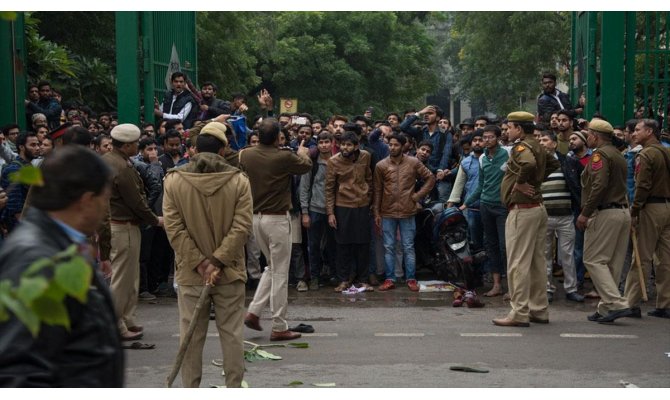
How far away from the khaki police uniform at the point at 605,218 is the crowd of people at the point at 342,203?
2 centimetres

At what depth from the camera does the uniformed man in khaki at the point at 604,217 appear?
1124cm

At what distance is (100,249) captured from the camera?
9844 millimetres

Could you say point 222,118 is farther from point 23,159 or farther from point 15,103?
point 15,103

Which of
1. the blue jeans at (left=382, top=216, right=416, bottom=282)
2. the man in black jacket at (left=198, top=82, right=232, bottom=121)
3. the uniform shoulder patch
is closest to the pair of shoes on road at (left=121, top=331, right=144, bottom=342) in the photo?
the blue jeans at (left=382, top=216, right=416, bottom=282)

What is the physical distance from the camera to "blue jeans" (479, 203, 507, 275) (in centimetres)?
1319

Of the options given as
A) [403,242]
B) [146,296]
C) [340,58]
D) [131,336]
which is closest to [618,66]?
[403,242]

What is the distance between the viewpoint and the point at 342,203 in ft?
45.3

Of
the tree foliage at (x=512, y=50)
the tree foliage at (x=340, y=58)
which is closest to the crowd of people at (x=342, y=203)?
the tree foliage at (x=512, y=50)

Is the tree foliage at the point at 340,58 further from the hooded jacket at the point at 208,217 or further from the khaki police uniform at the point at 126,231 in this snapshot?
the hooded jacket at the point at 208,217

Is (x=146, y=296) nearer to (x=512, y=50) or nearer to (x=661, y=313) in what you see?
(x=661, y=313)

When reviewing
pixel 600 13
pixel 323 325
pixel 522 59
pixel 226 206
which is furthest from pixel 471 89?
pixel 226 206

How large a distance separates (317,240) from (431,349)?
4.36 meters

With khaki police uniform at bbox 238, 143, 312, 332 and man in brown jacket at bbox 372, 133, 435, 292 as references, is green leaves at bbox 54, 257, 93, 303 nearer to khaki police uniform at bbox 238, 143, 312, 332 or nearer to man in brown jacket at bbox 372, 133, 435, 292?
khaki police uniform at bbox 238, 143, 312, 332

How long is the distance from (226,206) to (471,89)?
45006 mm
